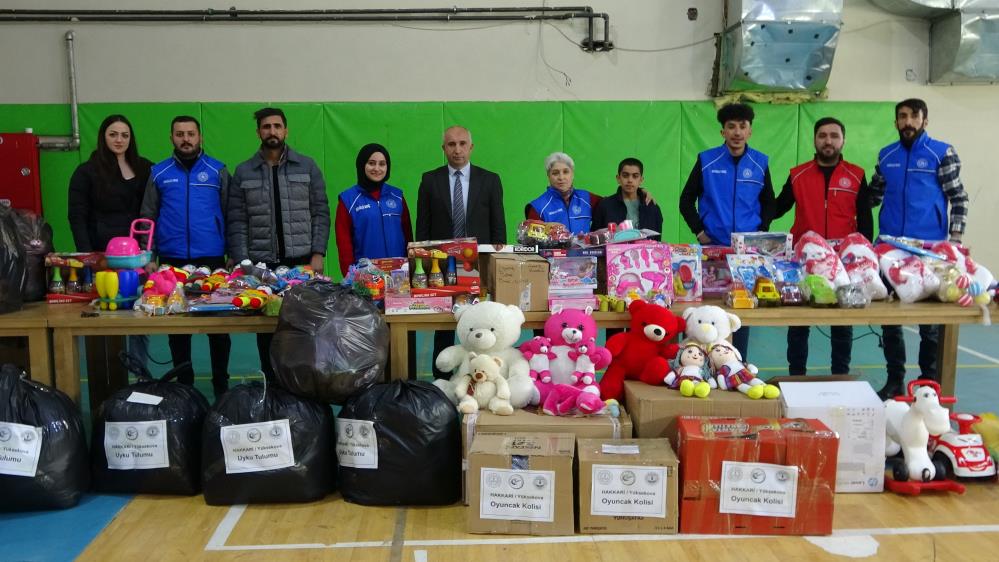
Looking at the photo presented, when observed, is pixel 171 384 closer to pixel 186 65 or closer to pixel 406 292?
pixel 406 292

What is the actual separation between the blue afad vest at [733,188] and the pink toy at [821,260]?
608 mm

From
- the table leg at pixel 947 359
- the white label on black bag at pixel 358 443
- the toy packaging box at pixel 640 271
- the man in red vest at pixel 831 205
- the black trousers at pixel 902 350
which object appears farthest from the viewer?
the man in red vest at pixel 831 205

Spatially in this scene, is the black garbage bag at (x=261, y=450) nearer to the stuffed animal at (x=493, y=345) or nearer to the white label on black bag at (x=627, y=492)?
the stuffed animal at (x=493, y=345)

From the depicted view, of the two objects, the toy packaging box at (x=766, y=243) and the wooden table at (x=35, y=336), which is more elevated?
the toy packaging box at (x=766, y=243)

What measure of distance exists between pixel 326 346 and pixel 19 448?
3.71 feet

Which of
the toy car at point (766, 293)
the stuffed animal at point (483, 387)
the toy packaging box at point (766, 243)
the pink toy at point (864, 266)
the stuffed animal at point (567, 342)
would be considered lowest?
the stuffed animal at point (483, 387)

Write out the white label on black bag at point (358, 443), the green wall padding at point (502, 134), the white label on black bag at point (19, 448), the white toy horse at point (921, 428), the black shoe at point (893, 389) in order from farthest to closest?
the green wall padding at point (502, 134) < the black shoe at point (893, 389) < the white toy horse at point (921, 428) < the white label on black bag at point (358, 443) < the white label on black bag at point (19, 448)

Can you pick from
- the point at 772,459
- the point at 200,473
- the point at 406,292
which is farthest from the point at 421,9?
the point at 772,459

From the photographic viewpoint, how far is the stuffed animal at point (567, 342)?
10.2 feet

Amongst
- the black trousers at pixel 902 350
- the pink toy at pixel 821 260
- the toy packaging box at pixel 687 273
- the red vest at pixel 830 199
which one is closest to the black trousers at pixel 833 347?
the black trousers at pixel 902 350

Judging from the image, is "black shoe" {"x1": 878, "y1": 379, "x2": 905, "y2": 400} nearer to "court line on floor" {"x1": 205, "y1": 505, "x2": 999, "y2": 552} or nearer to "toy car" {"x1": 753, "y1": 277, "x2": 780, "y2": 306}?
"toy car" {"x1": 753, "y1": 277, "x2": 780, "y2": 306}

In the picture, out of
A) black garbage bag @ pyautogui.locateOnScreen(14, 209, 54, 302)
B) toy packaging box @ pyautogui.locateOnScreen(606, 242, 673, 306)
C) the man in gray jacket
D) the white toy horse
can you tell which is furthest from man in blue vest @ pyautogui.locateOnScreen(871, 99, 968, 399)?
black garbage bag @ pyautogui.locateOnScreen(14, 209, 54, 302)

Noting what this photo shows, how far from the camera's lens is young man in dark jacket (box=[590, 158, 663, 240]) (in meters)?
4.25

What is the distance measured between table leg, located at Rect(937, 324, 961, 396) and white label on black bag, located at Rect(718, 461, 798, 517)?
1.45 metres
